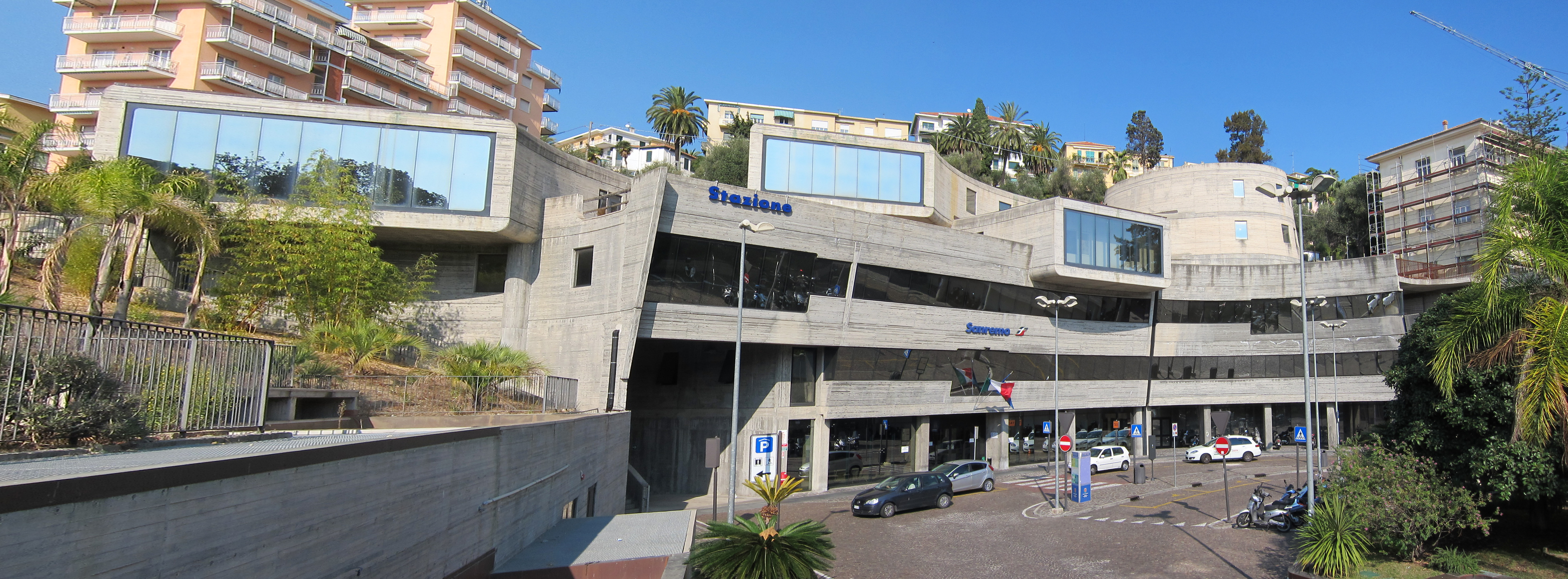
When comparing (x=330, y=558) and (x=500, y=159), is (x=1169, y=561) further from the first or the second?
(x=500, y=159)

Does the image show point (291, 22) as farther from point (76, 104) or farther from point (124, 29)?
point (76, 104)

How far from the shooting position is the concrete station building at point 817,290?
28.8 metres

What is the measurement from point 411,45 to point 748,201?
152 ft

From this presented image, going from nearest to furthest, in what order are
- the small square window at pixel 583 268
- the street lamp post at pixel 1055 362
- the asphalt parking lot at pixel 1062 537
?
the asphalt parking lot at pixel 1062 537 → the small square window at pixel 583 268 → the street lamp post at pixel 1055 362

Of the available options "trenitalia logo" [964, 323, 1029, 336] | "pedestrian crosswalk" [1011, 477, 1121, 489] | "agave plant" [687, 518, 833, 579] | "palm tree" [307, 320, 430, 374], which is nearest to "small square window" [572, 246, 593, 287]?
"palm tree" [307, 320, 430, 374]

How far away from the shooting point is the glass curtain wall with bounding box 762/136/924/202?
3872 cm

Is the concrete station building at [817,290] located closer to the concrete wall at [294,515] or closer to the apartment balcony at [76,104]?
the concrete wall at [294,515]

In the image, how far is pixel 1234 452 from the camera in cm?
4144

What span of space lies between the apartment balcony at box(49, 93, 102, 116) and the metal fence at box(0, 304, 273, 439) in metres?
46.2

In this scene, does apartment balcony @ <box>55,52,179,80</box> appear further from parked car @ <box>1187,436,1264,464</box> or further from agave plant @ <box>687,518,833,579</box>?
parked car @ <box>1187,436,1264,464</box>

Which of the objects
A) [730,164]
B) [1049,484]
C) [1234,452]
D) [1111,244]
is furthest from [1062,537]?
[730,164]

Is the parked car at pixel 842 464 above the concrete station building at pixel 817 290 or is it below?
below

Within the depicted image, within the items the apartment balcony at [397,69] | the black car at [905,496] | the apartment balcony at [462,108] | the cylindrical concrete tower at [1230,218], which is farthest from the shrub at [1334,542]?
the apartment balcony at [397,69]

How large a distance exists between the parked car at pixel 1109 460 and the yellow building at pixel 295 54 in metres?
40.3
